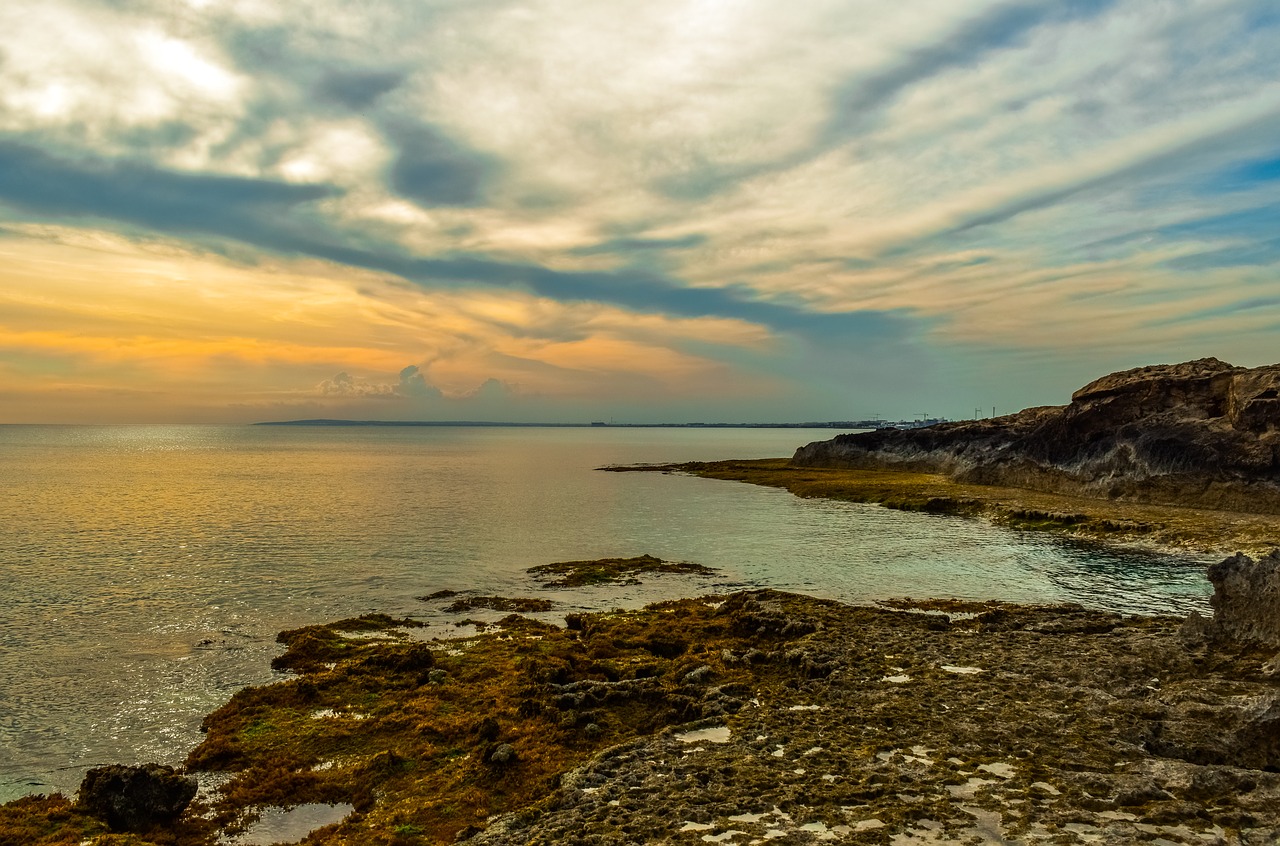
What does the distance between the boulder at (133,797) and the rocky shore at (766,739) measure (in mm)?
74

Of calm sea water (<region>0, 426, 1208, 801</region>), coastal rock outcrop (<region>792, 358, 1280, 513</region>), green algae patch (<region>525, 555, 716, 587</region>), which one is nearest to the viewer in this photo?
calm sea water (<region>0, 426, 1208, 801</region>)

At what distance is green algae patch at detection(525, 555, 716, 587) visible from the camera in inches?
1233

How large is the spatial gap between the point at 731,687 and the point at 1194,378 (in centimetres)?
6573

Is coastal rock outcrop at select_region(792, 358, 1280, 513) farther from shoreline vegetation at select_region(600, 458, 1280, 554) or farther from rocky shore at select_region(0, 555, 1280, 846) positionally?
rocky shore at select_region(0, 555, 1280, 846)

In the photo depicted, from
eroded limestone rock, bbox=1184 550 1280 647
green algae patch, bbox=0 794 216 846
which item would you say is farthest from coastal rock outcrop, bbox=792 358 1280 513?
green algae patch, bbox=0 794 216 846

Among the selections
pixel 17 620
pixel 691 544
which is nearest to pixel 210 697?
pixel 17 620

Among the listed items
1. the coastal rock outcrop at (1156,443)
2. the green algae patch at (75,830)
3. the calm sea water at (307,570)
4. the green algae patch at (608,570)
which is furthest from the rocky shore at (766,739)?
the coastal rock outcrop at (1156,443)

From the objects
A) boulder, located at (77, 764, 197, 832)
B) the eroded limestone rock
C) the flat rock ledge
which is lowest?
boulder, located at (77, 764, 197, 832)

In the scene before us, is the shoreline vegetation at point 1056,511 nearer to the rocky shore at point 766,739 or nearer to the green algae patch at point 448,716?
the rocky shore at point 766,739

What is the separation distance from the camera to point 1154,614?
921 inches

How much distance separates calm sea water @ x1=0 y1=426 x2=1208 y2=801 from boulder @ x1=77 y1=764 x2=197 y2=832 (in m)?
2.07

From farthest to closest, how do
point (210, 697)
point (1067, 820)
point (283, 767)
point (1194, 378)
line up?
point (1194, 378) < point (210, 697) < point (283, 767) < point (1067, 820)

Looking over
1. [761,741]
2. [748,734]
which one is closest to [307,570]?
[748,734]

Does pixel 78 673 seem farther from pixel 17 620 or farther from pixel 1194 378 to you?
pixel 1194 378
